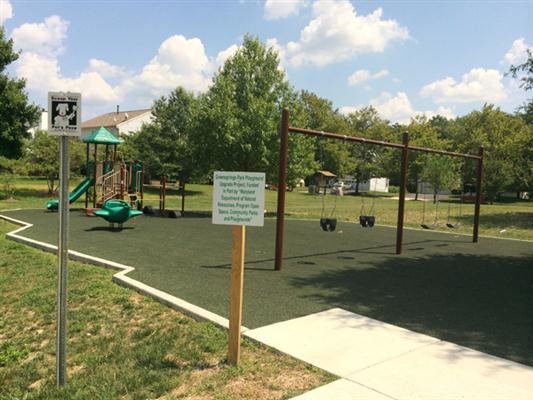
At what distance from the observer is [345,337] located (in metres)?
4.59

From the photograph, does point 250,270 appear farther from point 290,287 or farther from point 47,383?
point 47,383

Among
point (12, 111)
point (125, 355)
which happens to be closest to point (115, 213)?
point (125, 355)

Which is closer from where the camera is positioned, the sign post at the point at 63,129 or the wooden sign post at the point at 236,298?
the sign post at the point at 63,129

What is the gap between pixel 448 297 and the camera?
6.44 meters

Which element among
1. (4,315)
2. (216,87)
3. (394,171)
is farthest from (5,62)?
(394,171)

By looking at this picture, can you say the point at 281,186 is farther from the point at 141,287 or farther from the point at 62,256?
the point at 62,256

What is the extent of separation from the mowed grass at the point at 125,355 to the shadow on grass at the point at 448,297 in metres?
1.96

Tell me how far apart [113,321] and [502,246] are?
446 inches

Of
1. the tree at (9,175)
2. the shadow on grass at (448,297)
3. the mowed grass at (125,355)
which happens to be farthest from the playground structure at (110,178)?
the shadow on grass at (448,297)

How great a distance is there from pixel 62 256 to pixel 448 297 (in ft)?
17.3

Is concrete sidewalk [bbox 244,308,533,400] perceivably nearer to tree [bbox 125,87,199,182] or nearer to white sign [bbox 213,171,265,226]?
white sign [bbox 213,171,265,226]

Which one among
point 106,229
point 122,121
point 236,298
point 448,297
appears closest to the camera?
point 236,298

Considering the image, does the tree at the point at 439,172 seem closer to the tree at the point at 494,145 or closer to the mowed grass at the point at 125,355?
the tree at the point at 494,145

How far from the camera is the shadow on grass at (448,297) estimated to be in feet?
15.8
